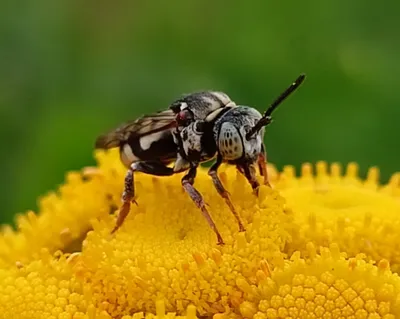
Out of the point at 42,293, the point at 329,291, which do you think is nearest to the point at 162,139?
the point at 42,293

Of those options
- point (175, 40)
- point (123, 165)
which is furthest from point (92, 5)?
point (123, 165)

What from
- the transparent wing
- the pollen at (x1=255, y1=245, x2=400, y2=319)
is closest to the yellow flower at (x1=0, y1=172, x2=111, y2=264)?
the transparent wing

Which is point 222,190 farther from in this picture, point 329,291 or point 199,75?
point 199,75

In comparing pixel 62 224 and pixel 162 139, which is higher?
pixel 162 139

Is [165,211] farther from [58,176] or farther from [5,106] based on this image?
[5,106]

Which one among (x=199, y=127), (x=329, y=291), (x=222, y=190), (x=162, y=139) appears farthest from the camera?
(x=162, y=139)

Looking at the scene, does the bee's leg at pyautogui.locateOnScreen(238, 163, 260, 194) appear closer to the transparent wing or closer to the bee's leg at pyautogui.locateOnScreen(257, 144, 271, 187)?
the bee's leg at pyautogui.locateOnScreen(257, 144, 271, 187)

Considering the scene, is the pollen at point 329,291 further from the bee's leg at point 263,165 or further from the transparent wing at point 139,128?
the transparent wing at point 139,128
